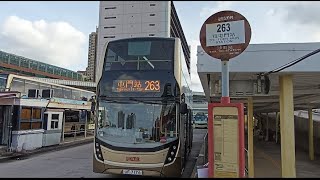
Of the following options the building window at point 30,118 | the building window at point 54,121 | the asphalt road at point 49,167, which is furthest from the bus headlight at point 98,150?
the building window at point 54,121

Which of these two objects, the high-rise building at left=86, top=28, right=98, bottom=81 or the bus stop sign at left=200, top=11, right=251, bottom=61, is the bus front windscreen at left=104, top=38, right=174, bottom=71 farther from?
the high-rise building at left=86, top=28, right=98, bottom=81

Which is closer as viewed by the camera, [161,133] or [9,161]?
[161,133]

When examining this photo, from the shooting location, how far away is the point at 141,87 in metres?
7.82

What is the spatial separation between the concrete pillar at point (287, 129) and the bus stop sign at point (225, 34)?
2.02 meters

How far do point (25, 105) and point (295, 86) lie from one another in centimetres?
1146

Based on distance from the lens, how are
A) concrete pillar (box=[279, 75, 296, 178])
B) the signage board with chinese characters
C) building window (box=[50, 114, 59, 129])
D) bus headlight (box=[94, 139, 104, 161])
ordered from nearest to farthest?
the signage board with chinese characters, concrete pillar (box=[279, 75, 296, 178]), bus headlight (box=[94, 139, 104, 161]), building window (box=[50, 114, 59, 129])

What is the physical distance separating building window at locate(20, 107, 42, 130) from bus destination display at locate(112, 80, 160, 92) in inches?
329

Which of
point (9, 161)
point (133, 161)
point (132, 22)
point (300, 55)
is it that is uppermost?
point (132, 22)

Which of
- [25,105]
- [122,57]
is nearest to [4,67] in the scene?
[25,105]

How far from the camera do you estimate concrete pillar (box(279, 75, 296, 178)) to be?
663 cm

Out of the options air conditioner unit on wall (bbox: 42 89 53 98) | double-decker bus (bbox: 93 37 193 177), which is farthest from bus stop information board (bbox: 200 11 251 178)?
air conditioner unit on wall (bbox: 42 89 53 98)

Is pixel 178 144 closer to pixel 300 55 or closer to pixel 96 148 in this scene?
pixel 96 148

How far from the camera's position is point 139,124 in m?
7.79

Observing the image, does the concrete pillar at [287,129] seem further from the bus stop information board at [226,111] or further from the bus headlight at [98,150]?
the bus headlight at [98,150]
